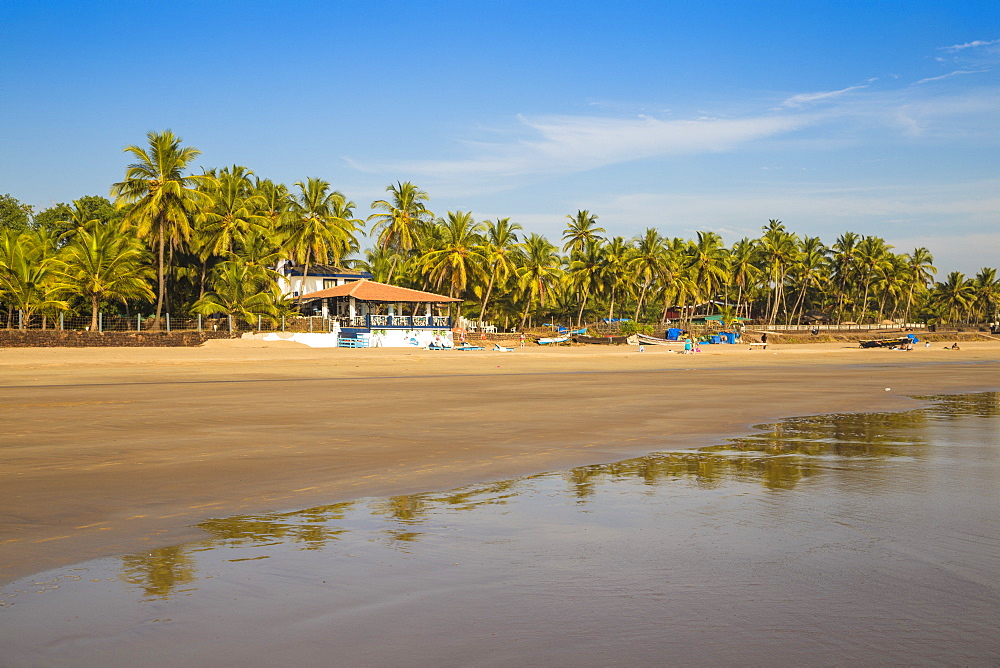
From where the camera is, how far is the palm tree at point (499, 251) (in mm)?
69625

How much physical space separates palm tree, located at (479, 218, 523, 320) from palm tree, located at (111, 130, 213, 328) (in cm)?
2641

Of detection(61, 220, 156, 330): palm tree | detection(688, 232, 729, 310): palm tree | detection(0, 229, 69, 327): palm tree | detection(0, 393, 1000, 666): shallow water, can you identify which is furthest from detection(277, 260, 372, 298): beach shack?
detection(0, 393, 1000, 666): shallow water

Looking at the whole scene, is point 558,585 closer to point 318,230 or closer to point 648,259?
point 318,230

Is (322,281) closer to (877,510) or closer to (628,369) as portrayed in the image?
(628,369)

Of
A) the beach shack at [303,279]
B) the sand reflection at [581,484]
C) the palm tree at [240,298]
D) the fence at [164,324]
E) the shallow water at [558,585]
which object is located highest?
the beach shack at [303,279]

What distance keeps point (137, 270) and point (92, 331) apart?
8.13 metres

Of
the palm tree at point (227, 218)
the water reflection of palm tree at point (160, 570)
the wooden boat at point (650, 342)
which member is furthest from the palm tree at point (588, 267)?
the water reflection of palm tree at point (160, 570)

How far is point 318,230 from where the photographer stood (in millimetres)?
58719

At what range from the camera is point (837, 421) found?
15.8 m

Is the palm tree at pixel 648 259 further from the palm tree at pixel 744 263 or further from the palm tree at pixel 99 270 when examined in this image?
the palm tree at pixel 99 270

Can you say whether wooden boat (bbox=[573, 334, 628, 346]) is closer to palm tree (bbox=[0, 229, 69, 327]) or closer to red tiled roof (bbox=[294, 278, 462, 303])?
red tiled roof (bbox=[294, 278, 462, 303])

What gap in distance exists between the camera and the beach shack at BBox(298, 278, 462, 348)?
52.2 metres

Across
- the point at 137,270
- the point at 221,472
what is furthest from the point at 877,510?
the point at 137,270

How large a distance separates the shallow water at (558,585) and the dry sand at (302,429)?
3.12ft
